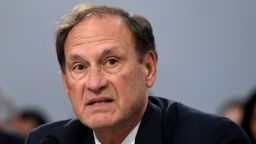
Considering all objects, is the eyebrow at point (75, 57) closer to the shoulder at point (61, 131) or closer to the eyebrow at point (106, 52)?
the eyebrow at point (106, 52)

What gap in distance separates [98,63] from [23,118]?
3679 mm

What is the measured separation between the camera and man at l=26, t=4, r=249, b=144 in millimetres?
2902

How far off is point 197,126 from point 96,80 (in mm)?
446

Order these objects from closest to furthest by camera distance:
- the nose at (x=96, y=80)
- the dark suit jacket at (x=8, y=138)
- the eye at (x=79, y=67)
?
the nose at (x=96, y=80) → the eye at (x=79, y=67) → the dark suit jacket at (x=8, y=138)

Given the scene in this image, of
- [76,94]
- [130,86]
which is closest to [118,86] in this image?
[130,86]

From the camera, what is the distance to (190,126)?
2.99 meters

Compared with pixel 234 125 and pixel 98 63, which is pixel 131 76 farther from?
pixel 234 125

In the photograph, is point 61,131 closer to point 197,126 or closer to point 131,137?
point 131,137

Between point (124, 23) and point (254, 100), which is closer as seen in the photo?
point (124, 23)

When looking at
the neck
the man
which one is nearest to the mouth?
the man

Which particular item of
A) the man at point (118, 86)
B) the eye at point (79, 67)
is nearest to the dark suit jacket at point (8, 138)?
the man at point (118, 86)

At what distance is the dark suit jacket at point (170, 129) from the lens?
2.91 m

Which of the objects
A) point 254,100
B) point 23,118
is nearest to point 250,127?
point 254,100

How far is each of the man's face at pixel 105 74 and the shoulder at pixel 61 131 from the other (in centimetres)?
19
